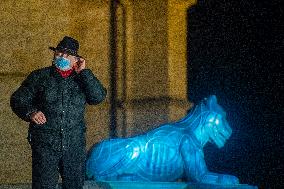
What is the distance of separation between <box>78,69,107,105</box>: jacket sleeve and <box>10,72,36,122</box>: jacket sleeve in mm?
463

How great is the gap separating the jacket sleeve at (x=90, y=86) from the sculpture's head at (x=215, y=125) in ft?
8.13

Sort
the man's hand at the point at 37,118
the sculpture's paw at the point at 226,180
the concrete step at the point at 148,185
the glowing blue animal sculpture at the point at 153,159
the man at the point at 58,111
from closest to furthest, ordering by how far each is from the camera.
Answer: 1. the man's hand at the point at 37,118
2. the man at the point at 58,111
3. the concrete step at the point at 148,185
4. the sculpture's paw at the point at 226,180
5. the glowing blue animal sculpture at the point at 153,159

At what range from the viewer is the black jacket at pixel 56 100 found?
4.56m

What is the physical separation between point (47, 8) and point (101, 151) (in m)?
2.45

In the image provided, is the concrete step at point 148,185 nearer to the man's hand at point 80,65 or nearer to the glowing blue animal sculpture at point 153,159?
the glowing blue animal sculpture at point 153,159

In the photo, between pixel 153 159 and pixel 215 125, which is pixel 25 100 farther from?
pixel 215 125

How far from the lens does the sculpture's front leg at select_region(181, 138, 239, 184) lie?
6.27 metres

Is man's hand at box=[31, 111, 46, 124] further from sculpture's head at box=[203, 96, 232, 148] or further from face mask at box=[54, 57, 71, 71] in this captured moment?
sculpture's head at box=[203, 96, 232, 148]

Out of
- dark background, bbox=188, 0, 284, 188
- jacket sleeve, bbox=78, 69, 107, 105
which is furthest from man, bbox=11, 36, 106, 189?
dark background, bbox=188, 0, 284, 188

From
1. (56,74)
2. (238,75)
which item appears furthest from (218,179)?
(56,74)

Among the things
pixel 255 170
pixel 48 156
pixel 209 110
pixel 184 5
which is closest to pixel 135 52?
pixel 184 5

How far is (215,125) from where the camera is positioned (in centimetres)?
679

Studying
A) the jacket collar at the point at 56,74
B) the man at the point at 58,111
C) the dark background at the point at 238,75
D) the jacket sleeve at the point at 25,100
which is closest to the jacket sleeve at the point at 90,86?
the man at the point at 58,111

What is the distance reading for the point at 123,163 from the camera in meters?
6.42
